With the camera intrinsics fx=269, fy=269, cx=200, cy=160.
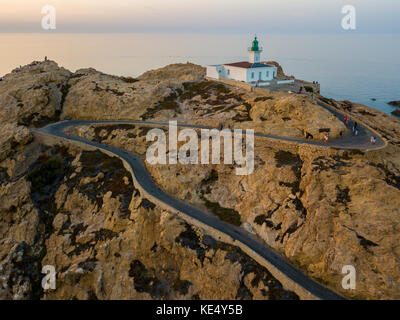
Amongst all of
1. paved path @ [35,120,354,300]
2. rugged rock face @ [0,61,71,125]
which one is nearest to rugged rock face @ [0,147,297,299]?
paved path @ [35,120,354,300]

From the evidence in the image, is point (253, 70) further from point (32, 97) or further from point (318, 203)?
point (32, 97)

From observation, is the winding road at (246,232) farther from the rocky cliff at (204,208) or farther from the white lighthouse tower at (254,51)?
the white lighthouse tower at (254,51)

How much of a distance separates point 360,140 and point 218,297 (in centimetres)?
3258

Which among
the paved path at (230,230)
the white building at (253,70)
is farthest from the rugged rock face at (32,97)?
the white building at (253,70)

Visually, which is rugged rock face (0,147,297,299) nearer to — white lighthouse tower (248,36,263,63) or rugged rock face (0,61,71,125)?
rugged rock face (0,61,71,125)

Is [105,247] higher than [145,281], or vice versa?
[105,247]

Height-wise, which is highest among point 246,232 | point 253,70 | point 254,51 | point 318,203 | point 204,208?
point 254,51

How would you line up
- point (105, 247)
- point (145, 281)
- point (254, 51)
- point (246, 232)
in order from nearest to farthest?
point (145, 281), point (246, 232), point (105, 247), point (254, 51)

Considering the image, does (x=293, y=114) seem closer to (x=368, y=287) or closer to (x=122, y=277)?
(x=368, y=287)

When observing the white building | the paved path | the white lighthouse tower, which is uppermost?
the white lighthouse tower

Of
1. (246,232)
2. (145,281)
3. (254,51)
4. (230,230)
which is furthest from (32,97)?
(246,232)

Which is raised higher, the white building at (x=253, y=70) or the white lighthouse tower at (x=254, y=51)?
the white lighthouse tower at (x=254, y=51)

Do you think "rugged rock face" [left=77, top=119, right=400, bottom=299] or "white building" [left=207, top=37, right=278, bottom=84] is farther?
"white building" [left=207, top=37, right=278, bottom=84]

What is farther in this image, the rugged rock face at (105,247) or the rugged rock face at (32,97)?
the rugged rock face at (32,97)
